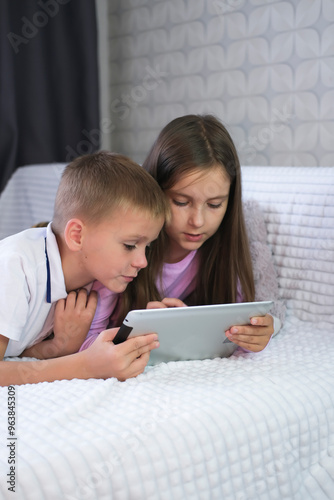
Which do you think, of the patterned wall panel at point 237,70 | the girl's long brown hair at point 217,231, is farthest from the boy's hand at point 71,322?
the patterned wall panel at point 237,70

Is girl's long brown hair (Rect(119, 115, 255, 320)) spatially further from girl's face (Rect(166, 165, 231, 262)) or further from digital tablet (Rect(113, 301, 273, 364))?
digital tablet (Rect(113, 301, 273, 364))

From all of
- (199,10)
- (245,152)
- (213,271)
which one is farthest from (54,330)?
(199,10)

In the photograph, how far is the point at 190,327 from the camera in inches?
42.1

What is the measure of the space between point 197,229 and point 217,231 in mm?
148

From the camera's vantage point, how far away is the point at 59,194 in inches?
48.8

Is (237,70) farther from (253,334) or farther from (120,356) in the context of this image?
(120,356)

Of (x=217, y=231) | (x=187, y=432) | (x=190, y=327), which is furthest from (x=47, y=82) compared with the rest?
(x=187, y=432)

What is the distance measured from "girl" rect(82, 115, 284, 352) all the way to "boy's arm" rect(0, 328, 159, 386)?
19 cm

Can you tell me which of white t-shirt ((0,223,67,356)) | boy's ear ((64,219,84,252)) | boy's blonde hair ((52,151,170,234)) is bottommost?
white t-shirt ((0,223,67,356))

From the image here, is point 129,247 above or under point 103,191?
under

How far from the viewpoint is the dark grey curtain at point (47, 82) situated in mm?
2375

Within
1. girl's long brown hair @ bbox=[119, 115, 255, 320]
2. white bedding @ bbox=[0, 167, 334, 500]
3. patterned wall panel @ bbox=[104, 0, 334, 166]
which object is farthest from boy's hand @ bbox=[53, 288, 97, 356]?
patterned wall panel @ bbox=[104, 0, 334, 166]

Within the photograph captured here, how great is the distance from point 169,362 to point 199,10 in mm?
1500

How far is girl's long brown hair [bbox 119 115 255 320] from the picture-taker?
1317mm
